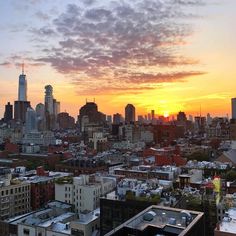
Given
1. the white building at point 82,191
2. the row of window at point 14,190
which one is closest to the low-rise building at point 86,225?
the white building at point 82,191

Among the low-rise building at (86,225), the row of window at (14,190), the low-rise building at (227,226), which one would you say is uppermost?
the low-rise building at (227,226)

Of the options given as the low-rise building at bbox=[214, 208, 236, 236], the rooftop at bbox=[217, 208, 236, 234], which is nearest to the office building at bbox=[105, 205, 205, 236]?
the low-rise building at bbox=[214, 208, 236, 236]

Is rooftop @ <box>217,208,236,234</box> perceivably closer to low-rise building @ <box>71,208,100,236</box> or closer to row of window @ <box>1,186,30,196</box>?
low-rise building @ <box>71,208,100,236</box>

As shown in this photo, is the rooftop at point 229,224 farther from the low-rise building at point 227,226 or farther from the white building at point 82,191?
the white building at point 82,191

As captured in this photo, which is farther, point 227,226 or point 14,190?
point 14,190

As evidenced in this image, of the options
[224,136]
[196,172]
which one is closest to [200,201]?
[196,172]

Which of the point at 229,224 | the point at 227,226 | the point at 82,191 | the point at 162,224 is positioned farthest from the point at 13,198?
the point at 162,224

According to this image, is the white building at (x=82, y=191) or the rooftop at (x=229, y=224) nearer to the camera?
the rooftop at (x=229, y=224)

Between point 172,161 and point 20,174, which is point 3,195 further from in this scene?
point 172,161

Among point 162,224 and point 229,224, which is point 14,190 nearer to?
point 229,224
